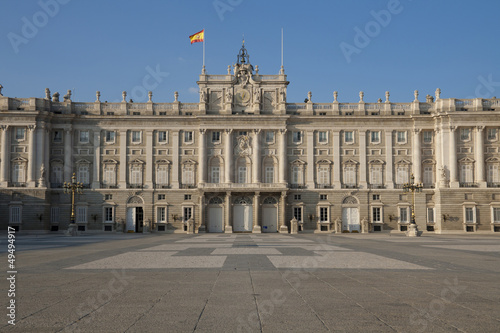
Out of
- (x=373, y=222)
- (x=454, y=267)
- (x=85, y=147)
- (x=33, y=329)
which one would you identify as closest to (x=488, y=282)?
(x=454, y=267)

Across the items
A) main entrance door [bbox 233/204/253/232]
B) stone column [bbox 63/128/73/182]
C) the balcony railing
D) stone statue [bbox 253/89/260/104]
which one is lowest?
main entrance door [bbox 233/204/253/232]

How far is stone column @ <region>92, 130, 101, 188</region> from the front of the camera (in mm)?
64688

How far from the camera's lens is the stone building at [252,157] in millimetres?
63188

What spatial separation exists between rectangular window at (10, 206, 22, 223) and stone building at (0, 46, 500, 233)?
3.42 meters

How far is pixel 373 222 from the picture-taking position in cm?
6381

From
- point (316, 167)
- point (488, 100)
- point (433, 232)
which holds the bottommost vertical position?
point (433, 232)

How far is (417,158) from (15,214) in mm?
52043

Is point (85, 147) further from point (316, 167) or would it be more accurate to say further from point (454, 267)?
point (454, 267)

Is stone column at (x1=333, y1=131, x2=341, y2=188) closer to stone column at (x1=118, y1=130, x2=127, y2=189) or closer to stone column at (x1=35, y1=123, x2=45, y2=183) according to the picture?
stone column at (x1=118, y1=130, x2=127, y2=189)

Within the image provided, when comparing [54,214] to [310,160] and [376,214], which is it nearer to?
[310,160]

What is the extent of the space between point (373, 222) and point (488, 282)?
50.9 metres

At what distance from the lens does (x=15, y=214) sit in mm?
61719

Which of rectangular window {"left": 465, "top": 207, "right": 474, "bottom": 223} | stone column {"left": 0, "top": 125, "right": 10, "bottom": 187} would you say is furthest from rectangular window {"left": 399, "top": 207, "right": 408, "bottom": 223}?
stone column {"left": 0, "top": 125, "right": 10, "bottom": 187}

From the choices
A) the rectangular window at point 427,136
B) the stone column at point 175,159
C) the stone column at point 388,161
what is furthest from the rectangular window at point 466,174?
the stone column at point 175,159
